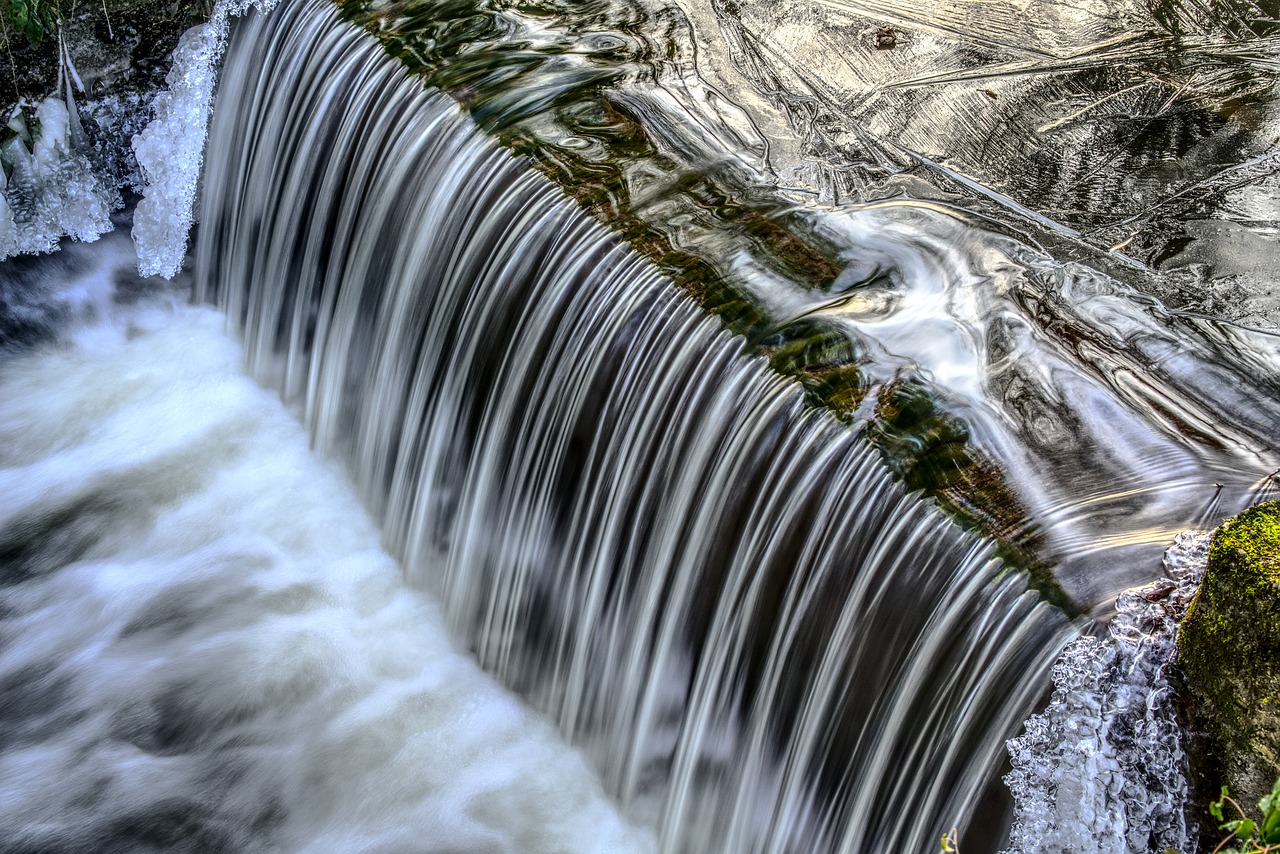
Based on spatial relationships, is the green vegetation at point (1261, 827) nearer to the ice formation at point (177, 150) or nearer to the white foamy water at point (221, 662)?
the white foamy water at point (221, 662)

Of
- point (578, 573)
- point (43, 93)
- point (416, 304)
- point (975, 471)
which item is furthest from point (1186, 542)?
point (43, 93)

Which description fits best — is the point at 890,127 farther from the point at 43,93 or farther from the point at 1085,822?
the point at 43,93

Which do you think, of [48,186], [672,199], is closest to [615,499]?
[672,199]

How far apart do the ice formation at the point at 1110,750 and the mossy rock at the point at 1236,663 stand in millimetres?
67

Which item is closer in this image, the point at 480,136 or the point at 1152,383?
the point at 1152,383

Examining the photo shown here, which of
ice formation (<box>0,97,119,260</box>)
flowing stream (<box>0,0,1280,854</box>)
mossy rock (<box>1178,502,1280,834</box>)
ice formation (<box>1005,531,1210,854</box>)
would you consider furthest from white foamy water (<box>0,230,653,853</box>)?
mossy rock (<box>1178,502,1280,834</box>)

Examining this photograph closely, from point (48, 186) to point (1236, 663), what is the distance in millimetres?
6054

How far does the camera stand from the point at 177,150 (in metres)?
6.44

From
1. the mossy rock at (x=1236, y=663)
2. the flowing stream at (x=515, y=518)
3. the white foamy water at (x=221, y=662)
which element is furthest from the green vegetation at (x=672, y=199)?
the white foamy water at (x=221, y=662)

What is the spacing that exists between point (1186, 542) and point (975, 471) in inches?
22.1

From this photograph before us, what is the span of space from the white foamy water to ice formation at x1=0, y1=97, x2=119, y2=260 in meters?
0.77

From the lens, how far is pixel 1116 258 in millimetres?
4039

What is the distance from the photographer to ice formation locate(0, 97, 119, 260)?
6.22 m

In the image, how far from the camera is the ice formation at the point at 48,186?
622 centimetres
